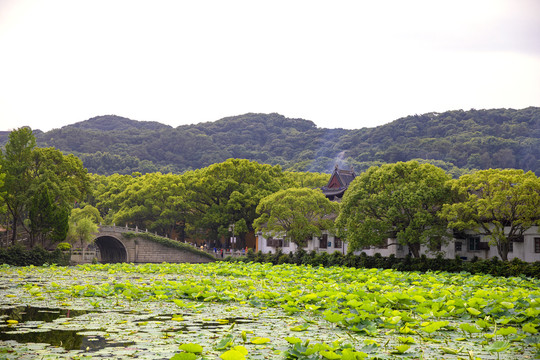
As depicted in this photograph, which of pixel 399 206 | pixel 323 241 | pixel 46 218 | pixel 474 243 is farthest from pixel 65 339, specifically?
pixel 323 241

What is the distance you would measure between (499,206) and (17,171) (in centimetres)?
2994

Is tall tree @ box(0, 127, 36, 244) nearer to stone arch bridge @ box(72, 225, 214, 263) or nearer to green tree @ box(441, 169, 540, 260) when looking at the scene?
stone arch bridge @ box(72, 225, 214, 263)

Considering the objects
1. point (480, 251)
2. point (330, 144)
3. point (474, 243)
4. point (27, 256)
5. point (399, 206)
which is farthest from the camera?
point (330, 144)

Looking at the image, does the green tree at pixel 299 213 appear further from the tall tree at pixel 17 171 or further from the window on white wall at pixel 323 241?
the tall tree at pixel 17 171

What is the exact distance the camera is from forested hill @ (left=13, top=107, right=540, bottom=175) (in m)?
81.9

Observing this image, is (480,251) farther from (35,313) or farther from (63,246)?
(35,313)

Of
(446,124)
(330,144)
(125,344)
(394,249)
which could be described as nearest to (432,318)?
(125,344)

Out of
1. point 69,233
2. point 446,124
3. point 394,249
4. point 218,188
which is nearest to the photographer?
point 394,249

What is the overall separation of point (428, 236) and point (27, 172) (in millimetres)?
26649

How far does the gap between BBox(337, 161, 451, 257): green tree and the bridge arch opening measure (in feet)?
79.3

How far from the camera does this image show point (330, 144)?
112000mm

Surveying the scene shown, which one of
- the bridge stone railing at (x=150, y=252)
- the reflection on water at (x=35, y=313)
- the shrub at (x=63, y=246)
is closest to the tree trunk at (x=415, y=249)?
the bridge stone railing at (x=150, y=252)

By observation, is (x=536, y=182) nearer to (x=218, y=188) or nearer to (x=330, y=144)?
(x=218, y=188)

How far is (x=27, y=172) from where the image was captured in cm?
3916
